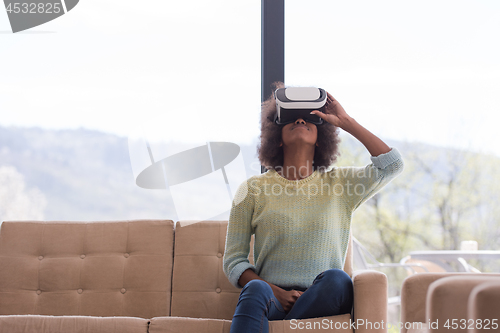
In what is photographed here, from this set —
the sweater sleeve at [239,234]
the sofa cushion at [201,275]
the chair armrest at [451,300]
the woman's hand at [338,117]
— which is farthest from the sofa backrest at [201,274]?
the chair armrest at [451,300]

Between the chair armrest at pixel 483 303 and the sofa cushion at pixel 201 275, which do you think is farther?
the sofa cushion at pixel 201 275

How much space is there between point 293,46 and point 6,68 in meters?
1.57

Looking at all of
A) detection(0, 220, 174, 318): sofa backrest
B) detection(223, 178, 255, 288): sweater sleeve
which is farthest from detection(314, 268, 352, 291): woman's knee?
detection(0, 220, 174, 318): sofa backrest

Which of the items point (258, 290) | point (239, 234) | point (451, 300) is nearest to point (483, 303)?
point (451, 300)

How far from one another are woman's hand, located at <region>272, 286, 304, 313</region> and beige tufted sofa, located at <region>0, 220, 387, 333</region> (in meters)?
0.40

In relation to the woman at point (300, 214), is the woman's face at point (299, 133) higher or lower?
higher

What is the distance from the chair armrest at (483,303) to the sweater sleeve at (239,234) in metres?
1.24

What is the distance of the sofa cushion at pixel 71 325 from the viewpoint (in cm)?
137

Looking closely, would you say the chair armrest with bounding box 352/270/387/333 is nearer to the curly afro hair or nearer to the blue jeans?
the blue jeans

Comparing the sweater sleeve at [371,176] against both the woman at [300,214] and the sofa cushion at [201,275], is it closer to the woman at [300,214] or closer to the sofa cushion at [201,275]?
the woman at [300,214]

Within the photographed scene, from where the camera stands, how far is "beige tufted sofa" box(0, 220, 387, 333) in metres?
1.68

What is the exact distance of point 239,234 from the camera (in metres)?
1.46

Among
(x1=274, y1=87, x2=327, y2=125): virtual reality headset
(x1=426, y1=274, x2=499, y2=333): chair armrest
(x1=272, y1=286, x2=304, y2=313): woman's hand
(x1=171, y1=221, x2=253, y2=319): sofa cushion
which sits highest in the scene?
(x1=426, y1=274, x2=499, y2=333): chair armrest

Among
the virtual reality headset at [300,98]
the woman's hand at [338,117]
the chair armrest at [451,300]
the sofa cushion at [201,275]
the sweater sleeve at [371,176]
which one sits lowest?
the sofa cushion at [201,275]
